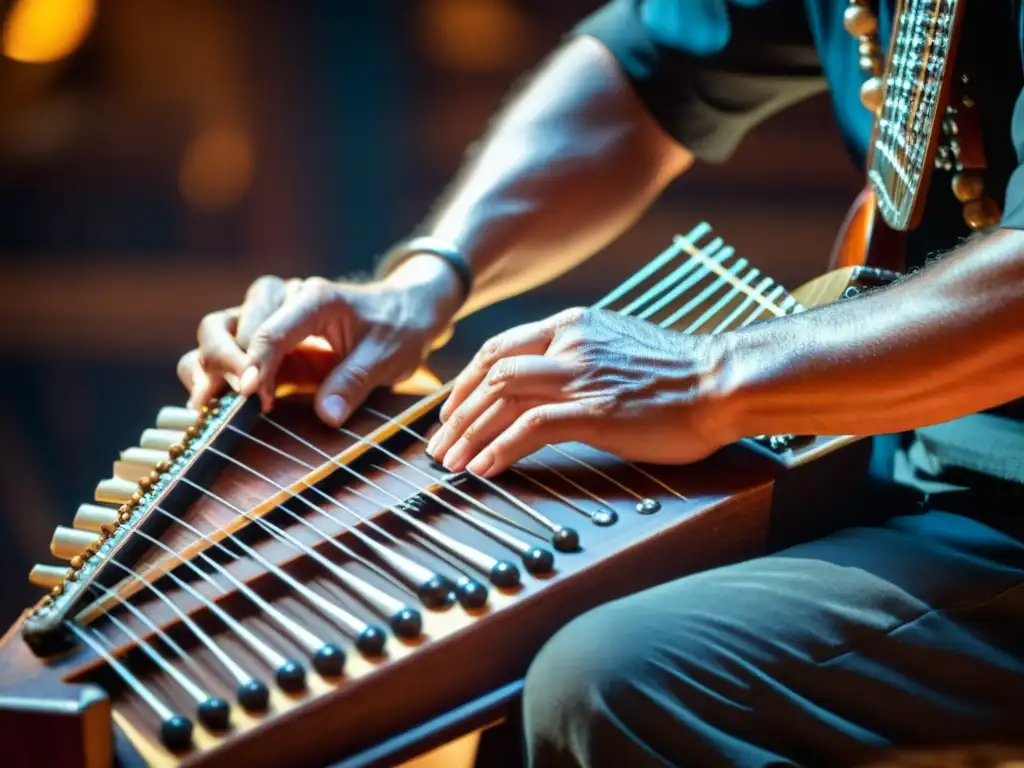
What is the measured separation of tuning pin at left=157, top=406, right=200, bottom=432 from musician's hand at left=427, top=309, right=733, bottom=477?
30cm

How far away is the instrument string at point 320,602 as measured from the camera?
2.66 ft

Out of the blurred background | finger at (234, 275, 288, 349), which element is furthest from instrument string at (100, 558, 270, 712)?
the blurred background

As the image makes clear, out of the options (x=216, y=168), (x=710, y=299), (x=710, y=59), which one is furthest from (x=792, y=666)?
(x=216, y=168)

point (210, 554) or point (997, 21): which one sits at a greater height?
point (997, 21)

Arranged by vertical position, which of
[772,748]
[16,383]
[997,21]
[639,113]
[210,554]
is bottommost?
[16,383]

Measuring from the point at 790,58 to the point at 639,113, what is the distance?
0.20 metres

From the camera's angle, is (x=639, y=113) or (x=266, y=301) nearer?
(x=266, y=301)

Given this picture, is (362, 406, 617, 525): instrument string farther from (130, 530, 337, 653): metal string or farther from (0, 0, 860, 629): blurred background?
(0, 0, 860, 629): blurred background

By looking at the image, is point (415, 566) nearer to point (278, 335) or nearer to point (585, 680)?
point (585, 680)

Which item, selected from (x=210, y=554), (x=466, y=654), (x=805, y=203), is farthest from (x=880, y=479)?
(x=805, y=203)

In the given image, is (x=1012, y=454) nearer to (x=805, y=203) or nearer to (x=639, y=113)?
(x=639, y=113)

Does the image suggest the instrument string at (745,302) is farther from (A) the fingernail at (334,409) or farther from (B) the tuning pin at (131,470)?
(B) the tuning pin at (131,470)

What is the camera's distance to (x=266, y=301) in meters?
1.29

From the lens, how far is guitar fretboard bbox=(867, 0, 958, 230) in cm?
105
